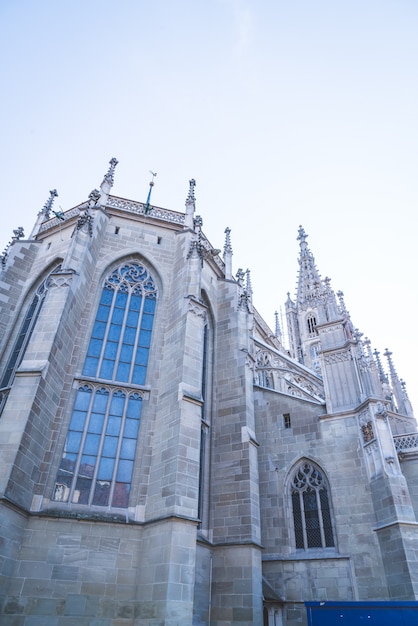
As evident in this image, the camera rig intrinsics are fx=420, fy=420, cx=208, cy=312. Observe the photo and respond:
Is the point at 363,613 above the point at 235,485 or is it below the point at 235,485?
below

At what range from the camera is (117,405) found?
11758mm

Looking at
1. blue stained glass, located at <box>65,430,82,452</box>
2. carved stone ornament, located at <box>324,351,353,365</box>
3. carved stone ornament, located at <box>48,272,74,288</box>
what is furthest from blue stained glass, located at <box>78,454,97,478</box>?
carved stone ornament, located at <box>324,351,353,365</box>

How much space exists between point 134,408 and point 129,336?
2406 mm

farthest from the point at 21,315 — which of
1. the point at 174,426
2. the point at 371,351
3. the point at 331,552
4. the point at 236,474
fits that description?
the point at 371,351

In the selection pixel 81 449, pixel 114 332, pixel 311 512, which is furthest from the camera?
pixel 114 332

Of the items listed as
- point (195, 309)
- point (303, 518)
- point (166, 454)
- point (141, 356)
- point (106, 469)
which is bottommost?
point (303, 518)

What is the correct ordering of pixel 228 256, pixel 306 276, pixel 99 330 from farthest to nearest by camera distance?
pixel 306 276, pixel 228 256, pixel 99 330

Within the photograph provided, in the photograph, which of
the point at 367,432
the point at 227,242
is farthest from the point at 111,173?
the point at 367,432

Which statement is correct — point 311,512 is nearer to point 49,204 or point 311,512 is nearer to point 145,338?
point 145,338

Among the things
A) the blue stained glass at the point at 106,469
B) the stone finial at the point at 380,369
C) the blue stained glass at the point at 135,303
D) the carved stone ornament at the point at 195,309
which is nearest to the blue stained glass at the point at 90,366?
the blue stained glass at the point at 135,303

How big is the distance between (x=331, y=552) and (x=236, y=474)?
3.40 meters

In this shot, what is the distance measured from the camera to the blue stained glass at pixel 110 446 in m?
11.0

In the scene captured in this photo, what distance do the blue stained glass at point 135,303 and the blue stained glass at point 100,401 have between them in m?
3.11

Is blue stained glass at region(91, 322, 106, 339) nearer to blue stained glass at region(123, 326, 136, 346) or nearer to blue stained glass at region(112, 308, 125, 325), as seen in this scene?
blue stained glass at region(112, 308, 125, 325)
